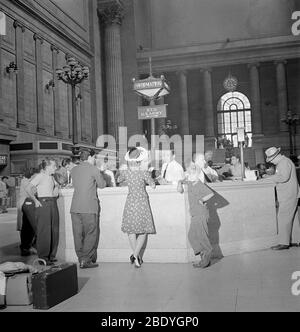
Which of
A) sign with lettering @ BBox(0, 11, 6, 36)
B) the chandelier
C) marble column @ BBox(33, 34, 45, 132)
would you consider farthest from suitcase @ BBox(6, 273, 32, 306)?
marble column @ BBox(33, 34, 45, 132)

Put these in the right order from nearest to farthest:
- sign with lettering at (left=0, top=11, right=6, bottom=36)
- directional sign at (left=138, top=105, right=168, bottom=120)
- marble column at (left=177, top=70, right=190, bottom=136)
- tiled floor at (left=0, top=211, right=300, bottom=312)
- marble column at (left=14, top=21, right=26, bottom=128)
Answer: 1. tiled floor at (left=0, top=211, right=300, bottom=312)
2. directional sign at (left=138, top=105, right=168, bottom=120)
3. sign with lettering at (left=0, top=11, right=6, bottom=36)
4. marble column at (left=14, top=21, right=26, bottom=128)
5. marble column at (left=177, top=70, right=190, bottom=136)

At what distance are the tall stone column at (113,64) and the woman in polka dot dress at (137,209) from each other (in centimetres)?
2395

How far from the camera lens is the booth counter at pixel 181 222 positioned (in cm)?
695

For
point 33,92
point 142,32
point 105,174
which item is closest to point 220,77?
point 142,32

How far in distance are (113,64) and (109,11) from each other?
4096mm

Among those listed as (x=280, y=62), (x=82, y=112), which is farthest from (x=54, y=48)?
(x=280, y=62)

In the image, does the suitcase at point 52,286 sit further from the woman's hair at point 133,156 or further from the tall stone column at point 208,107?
the tall stone column at point 208,107

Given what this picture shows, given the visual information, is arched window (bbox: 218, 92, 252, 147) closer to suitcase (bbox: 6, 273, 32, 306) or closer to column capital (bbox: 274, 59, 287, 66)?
column capital (bbox: 274, 59, 287, 66)

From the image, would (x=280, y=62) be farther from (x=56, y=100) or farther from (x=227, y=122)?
(x=56, y=100)

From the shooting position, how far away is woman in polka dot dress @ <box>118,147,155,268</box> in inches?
258

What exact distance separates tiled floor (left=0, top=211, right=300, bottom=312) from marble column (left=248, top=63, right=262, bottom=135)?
97.6 feet

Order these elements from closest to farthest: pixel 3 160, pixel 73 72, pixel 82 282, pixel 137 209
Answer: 1. pixel 82 282
2. pixel 137 209
3. pixel 73 72
4. pixel 3 160

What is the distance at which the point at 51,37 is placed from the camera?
23.2m

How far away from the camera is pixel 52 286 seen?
476 cm
